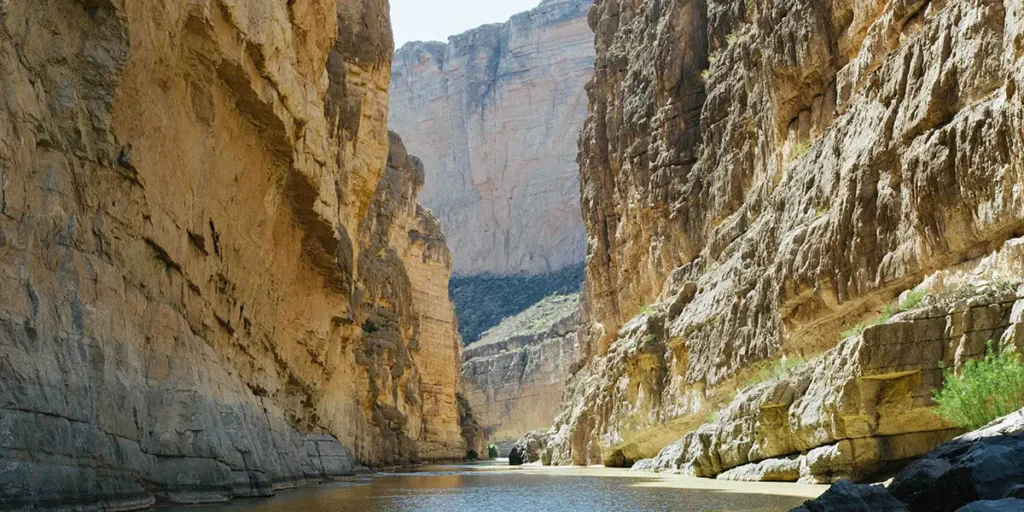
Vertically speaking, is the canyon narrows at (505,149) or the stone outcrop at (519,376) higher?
the canyon narrows at (505,149)

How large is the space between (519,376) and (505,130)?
170 ft

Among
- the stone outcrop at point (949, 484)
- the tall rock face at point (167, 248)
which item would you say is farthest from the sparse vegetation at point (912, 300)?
the tall rock face at point (167, 248)

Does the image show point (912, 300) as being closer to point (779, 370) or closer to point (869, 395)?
point (869, 395)

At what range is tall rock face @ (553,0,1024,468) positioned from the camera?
18.3 meters

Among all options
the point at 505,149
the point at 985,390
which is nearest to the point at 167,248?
the point at 985,390

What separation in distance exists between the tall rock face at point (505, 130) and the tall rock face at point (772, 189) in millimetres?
78156

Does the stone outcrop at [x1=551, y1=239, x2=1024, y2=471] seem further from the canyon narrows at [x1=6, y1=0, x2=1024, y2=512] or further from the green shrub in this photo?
the green shrub

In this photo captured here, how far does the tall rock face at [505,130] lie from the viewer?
444ft

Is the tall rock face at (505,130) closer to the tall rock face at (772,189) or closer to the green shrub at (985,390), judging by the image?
the tall rock face at (772,189)

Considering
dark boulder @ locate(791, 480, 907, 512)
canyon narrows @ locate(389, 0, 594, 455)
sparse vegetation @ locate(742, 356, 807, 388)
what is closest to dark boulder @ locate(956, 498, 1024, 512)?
dark boulder @ locate(791, 480, 907, 512)

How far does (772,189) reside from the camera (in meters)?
31.9

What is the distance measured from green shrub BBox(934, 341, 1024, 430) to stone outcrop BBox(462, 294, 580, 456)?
81.1 m

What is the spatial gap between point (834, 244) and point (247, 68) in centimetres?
1419

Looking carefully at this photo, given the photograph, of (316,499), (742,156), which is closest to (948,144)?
(316,499)
